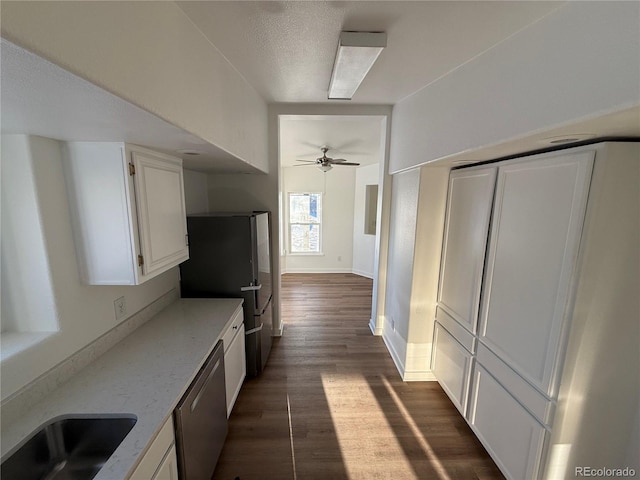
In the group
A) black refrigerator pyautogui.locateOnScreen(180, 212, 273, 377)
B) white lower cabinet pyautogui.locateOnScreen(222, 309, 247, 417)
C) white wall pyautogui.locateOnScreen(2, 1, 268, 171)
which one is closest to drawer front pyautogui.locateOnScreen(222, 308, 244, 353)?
white lower cabinet pyautogui.locateOnScreen(222, 309, 247, 417)

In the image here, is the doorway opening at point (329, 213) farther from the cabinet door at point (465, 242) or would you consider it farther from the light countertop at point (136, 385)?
the light countertop at point (136, 385)

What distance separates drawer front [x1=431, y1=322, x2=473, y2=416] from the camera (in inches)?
79.0

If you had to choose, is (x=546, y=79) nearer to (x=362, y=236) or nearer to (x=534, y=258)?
(x=534, y=258)

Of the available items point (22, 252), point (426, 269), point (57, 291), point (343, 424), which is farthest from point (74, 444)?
point (426, 269)

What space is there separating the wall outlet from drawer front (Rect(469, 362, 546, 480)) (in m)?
2.48

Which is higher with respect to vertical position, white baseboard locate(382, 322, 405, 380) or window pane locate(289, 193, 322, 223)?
window pane locate(289, 193, 322, 223)

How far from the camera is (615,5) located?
0.83 m

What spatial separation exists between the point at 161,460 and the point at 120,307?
38.3 inches

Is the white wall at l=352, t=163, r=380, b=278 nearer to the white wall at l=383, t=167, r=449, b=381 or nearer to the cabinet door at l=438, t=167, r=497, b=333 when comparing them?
the white wall at l=383, t=167, r=449, b=381

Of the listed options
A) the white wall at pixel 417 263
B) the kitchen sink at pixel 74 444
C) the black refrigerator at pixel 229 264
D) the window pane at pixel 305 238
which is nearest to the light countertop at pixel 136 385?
the kitchen sink at pixel 74 444

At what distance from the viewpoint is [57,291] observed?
1.25m

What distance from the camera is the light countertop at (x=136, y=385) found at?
0.99 meters

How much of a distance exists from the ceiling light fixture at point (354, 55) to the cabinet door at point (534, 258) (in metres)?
1.08

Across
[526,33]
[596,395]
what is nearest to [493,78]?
[526,33]
